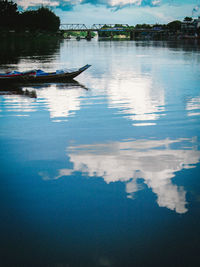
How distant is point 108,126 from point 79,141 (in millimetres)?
2143

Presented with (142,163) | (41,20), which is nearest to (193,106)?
(142,163)

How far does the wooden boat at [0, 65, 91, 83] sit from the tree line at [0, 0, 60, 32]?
8612 cm

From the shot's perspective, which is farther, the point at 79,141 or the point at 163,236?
the point at 79,141

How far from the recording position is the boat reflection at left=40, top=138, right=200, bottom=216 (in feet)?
22.6

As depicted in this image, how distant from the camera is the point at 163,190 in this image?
6.91 meters

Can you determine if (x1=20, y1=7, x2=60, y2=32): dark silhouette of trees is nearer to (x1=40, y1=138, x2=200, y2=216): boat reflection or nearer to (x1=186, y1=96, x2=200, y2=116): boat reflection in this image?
(x1=186, y1=96, x2=200, y2=116): boat reflection

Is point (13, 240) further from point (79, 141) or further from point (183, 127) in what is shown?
point (183, 127)

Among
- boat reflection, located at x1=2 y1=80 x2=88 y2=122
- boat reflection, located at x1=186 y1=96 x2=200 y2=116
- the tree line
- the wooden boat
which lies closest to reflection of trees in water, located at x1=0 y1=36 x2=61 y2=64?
the tree line

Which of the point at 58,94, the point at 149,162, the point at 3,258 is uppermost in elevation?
the point at 58,94

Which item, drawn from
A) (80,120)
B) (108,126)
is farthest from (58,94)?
(108,126)

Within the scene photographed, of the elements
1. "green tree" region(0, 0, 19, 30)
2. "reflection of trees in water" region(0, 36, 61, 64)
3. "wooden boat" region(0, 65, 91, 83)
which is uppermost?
"green tree" region(0, 0, 19, 30)

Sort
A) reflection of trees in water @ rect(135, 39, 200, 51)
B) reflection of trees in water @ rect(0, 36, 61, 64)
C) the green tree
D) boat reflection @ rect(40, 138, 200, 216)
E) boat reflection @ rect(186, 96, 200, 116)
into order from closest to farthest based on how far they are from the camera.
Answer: boat reflection @ rect(40, 138, 200, 216) < boat reflection @ rect(186, 96, 200, 116) < reflection of trees in water @ rect(0, 36, 61, 64) < reflection of trees in water @ rect(135, 39, 200, 51) < the green tree

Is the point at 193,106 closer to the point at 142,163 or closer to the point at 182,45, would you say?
the point at 142,163

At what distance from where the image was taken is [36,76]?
2178 cm
